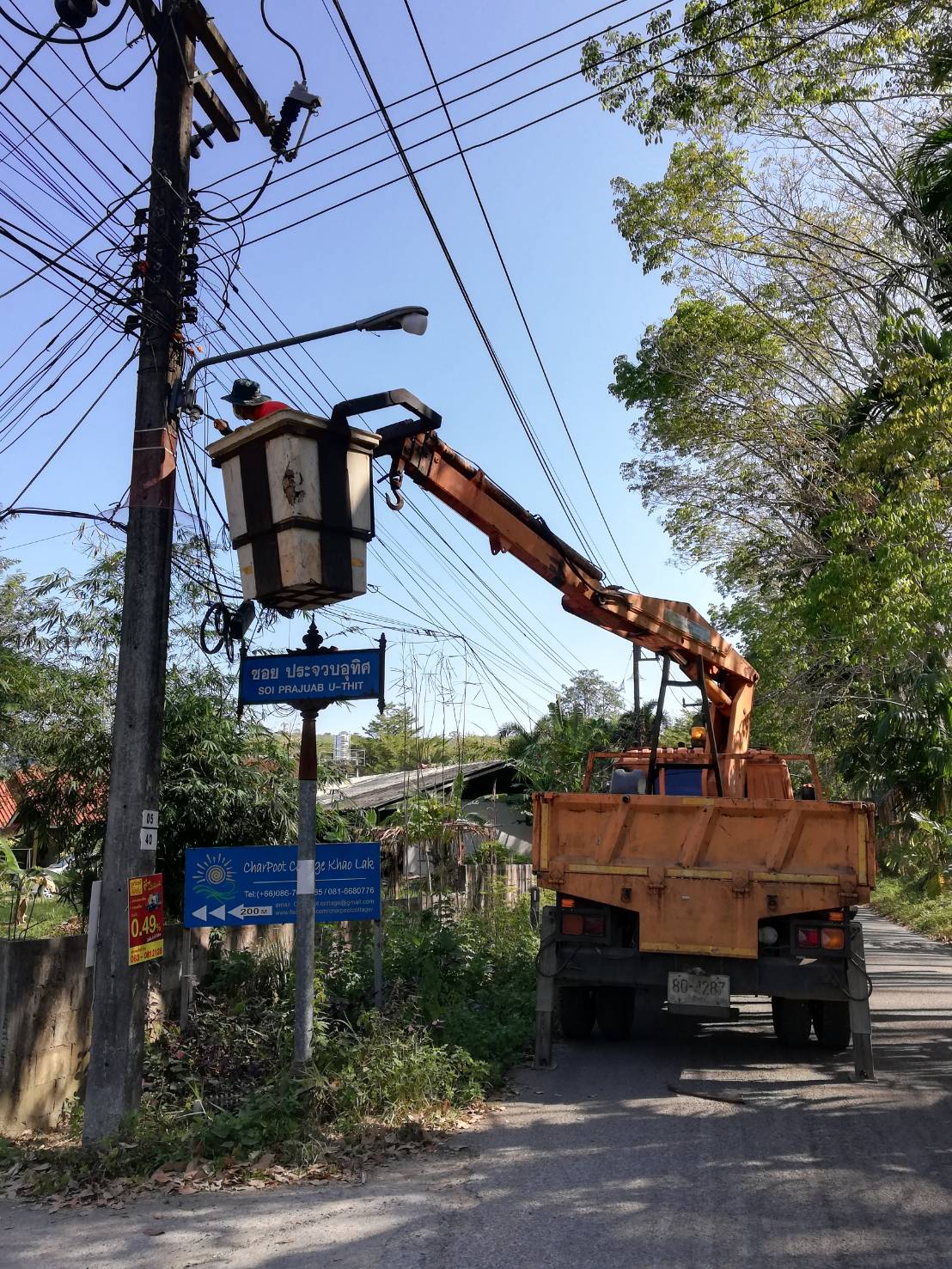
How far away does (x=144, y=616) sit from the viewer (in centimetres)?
725

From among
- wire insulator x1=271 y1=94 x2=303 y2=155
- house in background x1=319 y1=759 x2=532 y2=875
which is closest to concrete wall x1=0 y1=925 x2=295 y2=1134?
house in background x1=319 y1=759 x2=532 y2=875

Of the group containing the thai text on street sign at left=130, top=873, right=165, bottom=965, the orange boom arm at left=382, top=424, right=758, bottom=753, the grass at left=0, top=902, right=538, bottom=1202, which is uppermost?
the orange boom arm at left=382, top=424, right=758, bottom=753

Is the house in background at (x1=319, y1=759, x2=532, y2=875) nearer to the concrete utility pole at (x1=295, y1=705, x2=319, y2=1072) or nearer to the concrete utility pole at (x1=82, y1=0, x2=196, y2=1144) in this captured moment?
the concrete utility pole at (x1=295, y1=705, x2=319, y2=1072)

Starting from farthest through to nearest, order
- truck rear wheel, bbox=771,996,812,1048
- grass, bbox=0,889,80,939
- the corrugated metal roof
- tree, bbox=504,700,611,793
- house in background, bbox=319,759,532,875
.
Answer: tree, bbox=504,700,611,793 → the corrugated metal roof → house in background, bbox=319,759,532,875 → grass, bbox=0,889,80,939 → truck rear wheel, bbox=771,996,812,1048

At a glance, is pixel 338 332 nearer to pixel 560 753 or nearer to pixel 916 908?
pixel 560 753

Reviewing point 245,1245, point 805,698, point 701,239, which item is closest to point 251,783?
point 245,1245

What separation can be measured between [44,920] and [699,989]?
474 inches

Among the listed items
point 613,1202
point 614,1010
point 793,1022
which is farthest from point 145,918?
point 793,1022

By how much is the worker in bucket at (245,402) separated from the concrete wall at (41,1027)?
12.7 ft

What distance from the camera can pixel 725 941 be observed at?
8.67 meters

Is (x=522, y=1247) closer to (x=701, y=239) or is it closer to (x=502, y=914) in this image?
(x=502, y=914)

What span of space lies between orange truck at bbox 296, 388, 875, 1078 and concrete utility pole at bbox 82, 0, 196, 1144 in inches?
69.2

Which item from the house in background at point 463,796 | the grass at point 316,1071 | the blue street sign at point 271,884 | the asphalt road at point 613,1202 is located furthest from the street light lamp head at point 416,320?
the house in background at point 463,796

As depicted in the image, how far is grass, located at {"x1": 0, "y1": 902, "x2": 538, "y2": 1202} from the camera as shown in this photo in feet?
20.3
